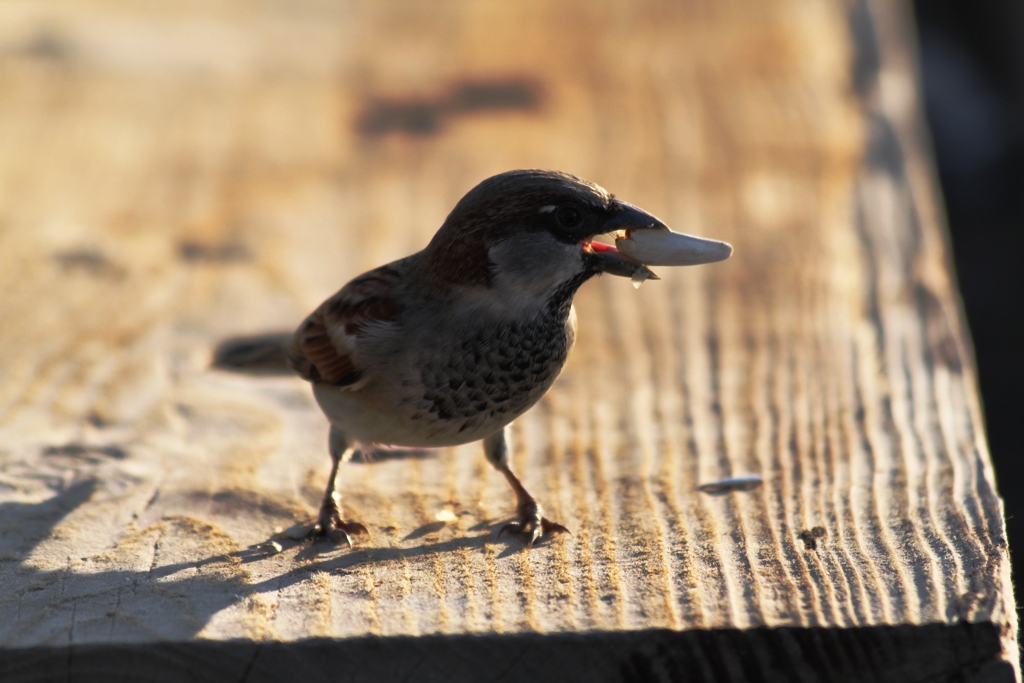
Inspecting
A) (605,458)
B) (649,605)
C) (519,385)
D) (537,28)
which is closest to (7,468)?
(519,385)

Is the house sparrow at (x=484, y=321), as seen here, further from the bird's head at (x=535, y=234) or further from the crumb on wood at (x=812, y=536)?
the crumb on wood at (x=812, y=536)

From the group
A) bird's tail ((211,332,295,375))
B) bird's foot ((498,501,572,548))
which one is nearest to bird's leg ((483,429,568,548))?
bird's foot ((498,501,572,548))

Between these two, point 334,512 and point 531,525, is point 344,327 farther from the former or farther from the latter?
point 531,525

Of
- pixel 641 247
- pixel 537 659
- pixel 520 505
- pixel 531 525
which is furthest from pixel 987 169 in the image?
pixel 537 659

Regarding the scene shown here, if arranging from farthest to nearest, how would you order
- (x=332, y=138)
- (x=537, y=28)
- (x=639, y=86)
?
1. (x=537, y=28)
2. (x=639, y=86)
3. (x=332, y=138)

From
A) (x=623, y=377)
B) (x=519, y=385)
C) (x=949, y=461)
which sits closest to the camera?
(x=949, y=461)

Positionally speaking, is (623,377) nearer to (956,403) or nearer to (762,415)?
(762,415)

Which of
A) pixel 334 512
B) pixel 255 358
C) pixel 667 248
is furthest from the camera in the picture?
pixel 255 358
